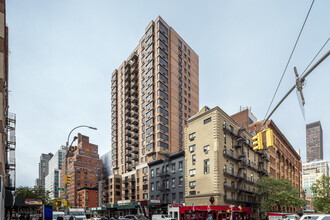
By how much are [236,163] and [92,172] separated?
135m

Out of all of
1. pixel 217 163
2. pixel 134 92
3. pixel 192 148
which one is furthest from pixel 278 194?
pixel 134 92

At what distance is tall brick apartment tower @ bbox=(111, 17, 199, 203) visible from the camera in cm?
7262

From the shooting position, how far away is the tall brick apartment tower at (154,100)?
72.6 meters

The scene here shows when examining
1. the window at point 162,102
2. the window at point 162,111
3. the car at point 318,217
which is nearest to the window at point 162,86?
the window at point 162,102

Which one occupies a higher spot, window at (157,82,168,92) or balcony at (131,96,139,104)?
window at (157,82,168,92)

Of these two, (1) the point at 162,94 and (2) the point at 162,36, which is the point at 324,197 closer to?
(1) the point at 162,94

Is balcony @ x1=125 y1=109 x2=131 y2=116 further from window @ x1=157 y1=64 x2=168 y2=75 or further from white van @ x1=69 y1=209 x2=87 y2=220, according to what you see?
white van @ x1=69 y1=209 x2=87 y2=220

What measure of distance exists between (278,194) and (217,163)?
13777 millimetres

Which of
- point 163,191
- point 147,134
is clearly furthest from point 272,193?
point 147,134

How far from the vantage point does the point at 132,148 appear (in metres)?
81.5

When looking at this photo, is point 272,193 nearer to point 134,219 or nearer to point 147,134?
point 134,219

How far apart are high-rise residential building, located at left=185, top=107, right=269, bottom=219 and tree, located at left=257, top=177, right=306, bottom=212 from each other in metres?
2.58

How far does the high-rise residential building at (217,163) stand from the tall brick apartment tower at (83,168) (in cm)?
11536

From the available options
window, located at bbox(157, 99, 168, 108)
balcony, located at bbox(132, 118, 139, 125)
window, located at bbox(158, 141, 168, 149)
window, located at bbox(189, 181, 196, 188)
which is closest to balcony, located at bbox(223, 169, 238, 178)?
window, located at bbox(189, 181, 196, 188)
